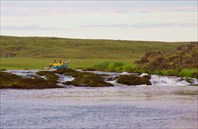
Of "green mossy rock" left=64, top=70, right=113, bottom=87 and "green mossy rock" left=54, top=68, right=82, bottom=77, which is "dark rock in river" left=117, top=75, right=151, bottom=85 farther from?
"green mossy rock" left=54, top=68, right=82, bottom=77

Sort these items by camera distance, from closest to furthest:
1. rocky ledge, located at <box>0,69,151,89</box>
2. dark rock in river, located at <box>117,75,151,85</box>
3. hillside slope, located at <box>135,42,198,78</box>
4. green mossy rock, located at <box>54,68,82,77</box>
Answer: rocky ledge, located at <box>0,69,151,89</box> → dark rock in river, located at <box>117,75,151,85</box> → green mossy rock, located at <box>54,68,82,77</box> → hillside slope, located at <box>135,42,198,78</box>

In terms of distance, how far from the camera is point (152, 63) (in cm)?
6375

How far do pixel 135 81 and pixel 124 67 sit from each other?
51.5 ft

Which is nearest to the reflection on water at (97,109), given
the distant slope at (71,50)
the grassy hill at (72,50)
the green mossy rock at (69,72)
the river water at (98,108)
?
the river water at (98,108)

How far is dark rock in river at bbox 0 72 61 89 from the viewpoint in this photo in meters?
40.1

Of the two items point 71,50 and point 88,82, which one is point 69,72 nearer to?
point 88,82

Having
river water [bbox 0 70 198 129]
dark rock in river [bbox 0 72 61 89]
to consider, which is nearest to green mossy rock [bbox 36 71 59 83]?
dark rock in river [bbox 0 72 61 89]

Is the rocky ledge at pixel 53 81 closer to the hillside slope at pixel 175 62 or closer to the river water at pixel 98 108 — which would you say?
the river water at pixel 98 108

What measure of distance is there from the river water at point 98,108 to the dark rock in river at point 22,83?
1.73m

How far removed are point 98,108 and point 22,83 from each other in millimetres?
12662

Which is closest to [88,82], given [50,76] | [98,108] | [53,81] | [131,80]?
[53,81]

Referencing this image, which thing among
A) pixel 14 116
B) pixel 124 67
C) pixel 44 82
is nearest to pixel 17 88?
pixel 44 82

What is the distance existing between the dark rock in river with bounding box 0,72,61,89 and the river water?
1729 mm

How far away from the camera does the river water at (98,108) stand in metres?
24.4
